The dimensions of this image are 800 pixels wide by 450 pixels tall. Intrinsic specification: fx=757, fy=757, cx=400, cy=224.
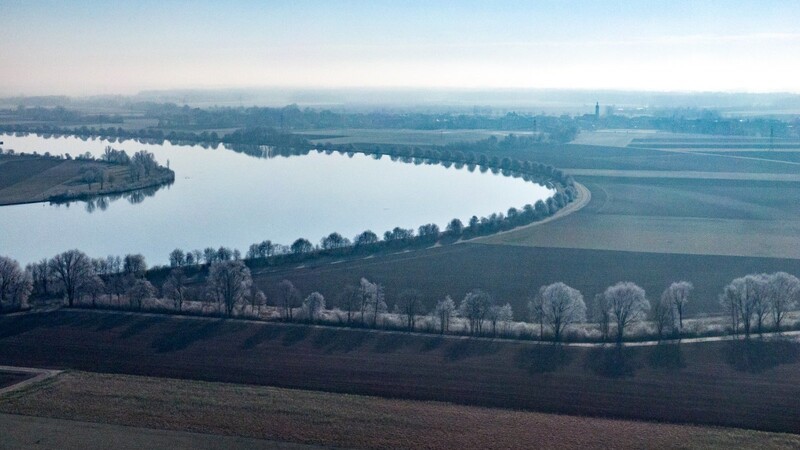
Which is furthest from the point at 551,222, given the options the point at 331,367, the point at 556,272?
the point at 331,367

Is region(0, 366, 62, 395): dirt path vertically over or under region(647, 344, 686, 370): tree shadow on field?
under

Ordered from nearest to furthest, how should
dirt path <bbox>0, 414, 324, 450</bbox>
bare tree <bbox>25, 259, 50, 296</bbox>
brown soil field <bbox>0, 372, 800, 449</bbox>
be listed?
dirt path <bbox>0, 414, 324, 450</bbox> < brown soil field <bbox>0, 372, 800, 449</bbox> < bare tree <bbox>25, 259, 50, 296</bbox>

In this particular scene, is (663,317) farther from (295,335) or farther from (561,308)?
(295,335)

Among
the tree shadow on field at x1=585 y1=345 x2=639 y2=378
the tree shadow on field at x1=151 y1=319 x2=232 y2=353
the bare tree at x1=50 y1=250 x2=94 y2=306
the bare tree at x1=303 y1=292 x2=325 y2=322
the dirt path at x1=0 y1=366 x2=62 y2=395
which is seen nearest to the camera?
the dirt path at x1=0 y1=366 x2=62 y2=395

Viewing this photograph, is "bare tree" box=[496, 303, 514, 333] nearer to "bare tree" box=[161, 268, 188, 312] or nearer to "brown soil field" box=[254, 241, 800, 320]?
"brown soil field" box=[254, 241, 800, 320]

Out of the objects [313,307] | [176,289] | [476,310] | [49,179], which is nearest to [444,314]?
[476,310]

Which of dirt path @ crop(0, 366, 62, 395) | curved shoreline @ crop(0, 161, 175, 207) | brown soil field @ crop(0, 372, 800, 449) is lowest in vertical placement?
brown soil field @ crop(0, 372, 800, 449)

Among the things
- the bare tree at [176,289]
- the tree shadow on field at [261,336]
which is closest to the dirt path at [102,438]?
the tree shadow on field at [261,336]

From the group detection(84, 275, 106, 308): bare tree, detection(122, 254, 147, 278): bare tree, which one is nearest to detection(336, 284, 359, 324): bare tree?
detection(84, 275, 106, 308): bare tree
